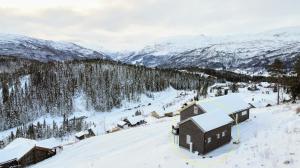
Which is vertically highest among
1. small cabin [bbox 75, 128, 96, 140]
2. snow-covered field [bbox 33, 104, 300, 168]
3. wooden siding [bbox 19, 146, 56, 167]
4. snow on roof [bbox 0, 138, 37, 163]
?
snow-covered field [bbox 33, 104, 300, 168]

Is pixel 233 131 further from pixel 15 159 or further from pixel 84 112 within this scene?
pixel 84 112

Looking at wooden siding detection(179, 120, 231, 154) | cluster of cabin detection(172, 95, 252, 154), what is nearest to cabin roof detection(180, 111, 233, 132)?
cluster of cabin detection(172, 95, 252, 154)

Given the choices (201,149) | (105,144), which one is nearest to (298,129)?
(201,149)

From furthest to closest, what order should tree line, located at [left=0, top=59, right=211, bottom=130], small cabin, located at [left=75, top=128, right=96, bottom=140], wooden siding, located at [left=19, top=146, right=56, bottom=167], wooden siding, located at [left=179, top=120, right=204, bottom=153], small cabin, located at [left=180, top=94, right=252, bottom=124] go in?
tree line, located at [left=0, top=59, right=211, bottom=130]
small cabin, located at [left=75, top=128, right=96, bottom=140]
wooden siding, located at [left=19, top=146, right=56, bottom=167]
small cabin, located at [left=180, top=94, right=252, bottom=124]
wooden siding, located at [left=179, top=120, right=204, bottom=153]

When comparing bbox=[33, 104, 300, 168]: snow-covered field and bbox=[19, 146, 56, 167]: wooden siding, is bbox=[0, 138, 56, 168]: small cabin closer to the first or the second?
bbox=[19, 146, 56, 167]: wooden siding

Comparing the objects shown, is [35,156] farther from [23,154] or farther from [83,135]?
[83,135]

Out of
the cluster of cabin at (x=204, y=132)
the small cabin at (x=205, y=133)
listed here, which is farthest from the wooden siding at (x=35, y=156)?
the small cabin at (x=205, y=133)

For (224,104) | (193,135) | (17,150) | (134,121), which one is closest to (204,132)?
(193,135)
